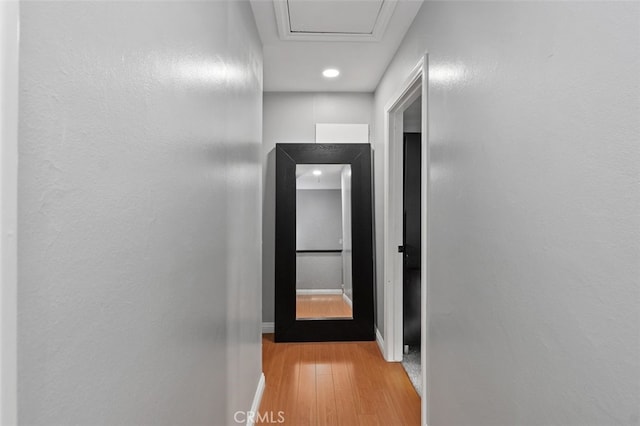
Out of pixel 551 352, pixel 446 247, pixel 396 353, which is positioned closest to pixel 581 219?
pixel 551 352

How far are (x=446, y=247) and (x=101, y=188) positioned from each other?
1.56 metres

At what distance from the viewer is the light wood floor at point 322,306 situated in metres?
3.74

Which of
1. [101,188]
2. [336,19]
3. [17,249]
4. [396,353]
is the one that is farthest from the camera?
[396,353]

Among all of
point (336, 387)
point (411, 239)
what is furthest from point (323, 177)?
point (336, 387)

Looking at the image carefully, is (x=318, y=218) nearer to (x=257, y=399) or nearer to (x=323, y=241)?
(x=323, y=241)

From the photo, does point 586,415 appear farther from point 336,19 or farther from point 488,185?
point 336,19

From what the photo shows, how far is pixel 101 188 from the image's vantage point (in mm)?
648

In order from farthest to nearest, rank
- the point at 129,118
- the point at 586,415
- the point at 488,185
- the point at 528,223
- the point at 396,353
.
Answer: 1. the point at 396,353
2. the point at 488,185
3. the point at 528,223
4. the point at 586,415
5. the point at 129,118

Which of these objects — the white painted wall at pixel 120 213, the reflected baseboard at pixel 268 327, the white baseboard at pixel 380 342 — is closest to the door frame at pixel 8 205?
the white painted wall at pixel 120 213

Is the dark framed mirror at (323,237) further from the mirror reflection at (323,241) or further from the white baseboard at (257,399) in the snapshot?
the white baseboard at (257,399)

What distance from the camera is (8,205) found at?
0.44 m

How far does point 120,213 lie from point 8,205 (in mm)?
274

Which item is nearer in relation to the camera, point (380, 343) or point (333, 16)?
point (333, 16)
